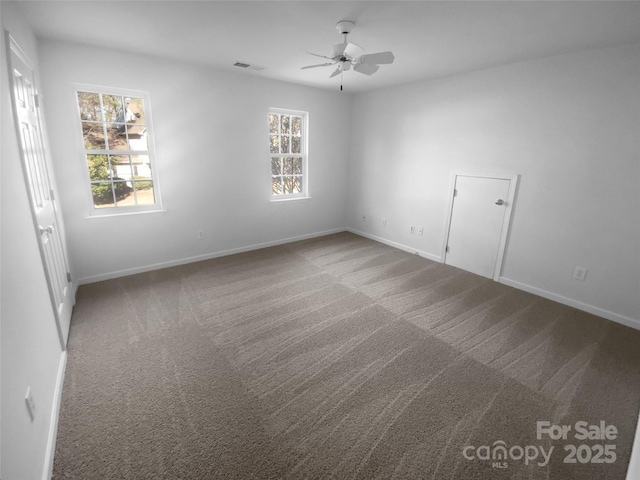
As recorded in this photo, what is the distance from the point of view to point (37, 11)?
A: 2279 mm

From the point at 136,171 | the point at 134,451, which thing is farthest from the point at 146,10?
the point at 134,451

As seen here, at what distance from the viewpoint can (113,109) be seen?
3369 millimetres

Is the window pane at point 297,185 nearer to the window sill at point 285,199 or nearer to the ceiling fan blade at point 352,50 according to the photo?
the window sill at point 285,199

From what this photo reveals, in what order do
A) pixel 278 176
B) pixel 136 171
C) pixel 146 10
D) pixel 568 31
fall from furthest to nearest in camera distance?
1. pixel 278 176
2. pixel 136 171
3. pixel 568 31
4. pixel 146 10

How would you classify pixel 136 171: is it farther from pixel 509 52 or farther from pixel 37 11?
pixel 509 52

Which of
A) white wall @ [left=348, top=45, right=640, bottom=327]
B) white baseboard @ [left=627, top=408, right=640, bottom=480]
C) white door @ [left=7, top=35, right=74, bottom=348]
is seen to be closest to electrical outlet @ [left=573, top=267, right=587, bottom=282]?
white wall @ [left=348, top=45, right=640, bottom=327]

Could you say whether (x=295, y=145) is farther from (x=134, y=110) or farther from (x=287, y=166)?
(x=134, y=110)

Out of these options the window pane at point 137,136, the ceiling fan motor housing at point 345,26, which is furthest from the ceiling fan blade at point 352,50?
the window pane at point 137,136

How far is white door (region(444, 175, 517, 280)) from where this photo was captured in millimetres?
3633

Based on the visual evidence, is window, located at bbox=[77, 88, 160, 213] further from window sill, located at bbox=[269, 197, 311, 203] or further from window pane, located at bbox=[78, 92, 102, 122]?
window sill, located at bbox=[269, 197, 311, 203]

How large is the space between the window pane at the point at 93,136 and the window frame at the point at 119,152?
7 centimetres

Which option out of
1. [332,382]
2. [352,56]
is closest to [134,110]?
[352,56]

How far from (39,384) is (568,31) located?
4.34 m

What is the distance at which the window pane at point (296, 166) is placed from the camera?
5066 mm
